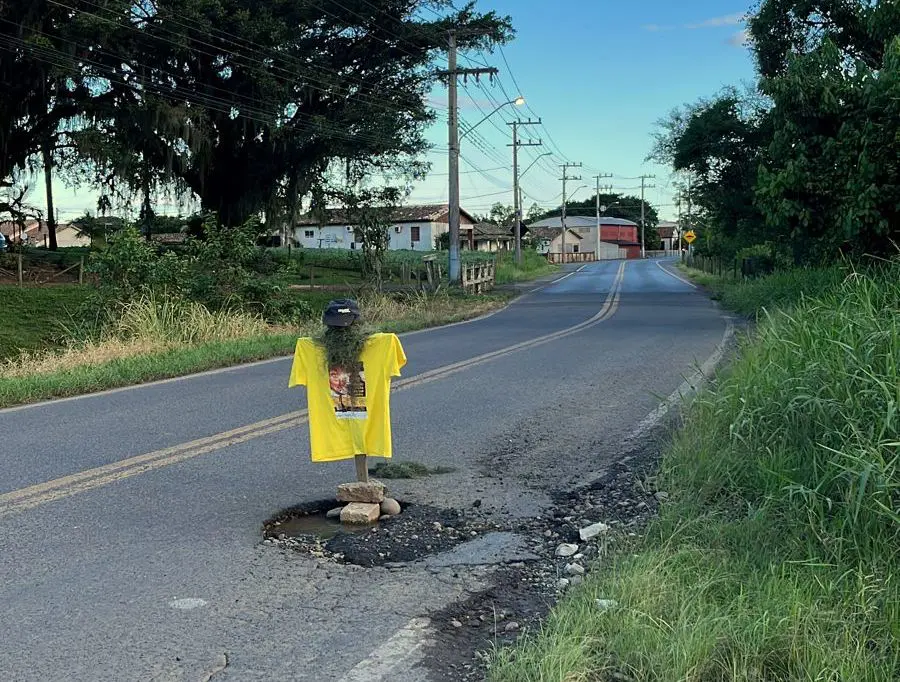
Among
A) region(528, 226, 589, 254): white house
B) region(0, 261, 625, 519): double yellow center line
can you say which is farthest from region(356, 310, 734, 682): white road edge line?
region(528, 226, 589, 254): white house

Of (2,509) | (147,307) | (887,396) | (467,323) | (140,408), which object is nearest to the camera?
(887,396)

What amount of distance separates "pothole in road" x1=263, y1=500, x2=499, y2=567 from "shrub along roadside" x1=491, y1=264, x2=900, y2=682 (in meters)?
1.18

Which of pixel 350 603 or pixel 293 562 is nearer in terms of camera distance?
pixel 350 603

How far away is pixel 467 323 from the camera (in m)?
21.6

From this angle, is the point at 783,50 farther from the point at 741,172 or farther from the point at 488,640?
the point at 488,640

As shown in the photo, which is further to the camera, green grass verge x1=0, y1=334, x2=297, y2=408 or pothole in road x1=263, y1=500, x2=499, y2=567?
green grass verge x1=0, y1=334, x2=297, y2=408

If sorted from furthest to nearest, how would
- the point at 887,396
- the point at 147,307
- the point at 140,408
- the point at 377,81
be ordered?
the point at 377,81, the point at 147,307, the point at 140,408, the point at 887,396

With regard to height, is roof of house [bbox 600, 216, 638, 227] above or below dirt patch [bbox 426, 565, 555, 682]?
above

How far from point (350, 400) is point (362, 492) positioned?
0.59 meters

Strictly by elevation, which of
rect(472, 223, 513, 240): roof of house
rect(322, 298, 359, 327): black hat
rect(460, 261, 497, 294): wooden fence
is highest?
rect(472, 223, 513, 240): roof of house

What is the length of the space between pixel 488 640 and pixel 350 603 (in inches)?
29.6

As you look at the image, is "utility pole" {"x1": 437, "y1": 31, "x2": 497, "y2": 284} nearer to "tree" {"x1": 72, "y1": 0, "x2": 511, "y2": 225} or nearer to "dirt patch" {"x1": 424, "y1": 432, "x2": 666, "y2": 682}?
"tree" {"x1": 72, "y1": 0, "x2": 511, "y2": 225}

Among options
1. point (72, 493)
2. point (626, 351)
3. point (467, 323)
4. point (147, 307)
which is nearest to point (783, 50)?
point (467, 323)

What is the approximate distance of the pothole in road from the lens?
4859mm
